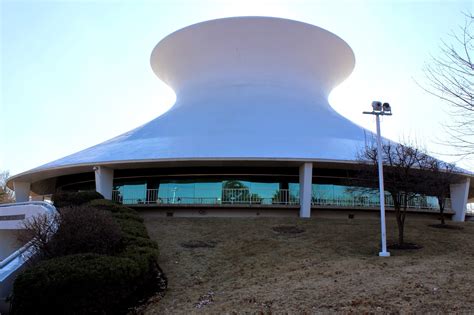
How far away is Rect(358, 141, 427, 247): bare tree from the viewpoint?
15.7m

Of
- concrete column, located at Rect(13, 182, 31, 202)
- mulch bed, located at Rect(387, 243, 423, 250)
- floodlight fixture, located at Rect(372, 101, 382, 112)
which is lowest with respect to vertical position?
mulch bed, located at Rect(387, 243, 423, 250)

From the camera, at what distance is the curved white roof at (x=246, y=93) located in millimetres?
23844

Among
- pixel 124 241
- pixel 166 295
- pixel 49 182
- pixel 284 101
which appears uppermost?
pixel 284 101

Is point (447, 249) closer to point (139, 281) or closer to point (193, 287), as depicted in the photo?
point (193, 287)

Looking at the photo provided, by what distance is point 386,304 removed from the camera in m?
7.70

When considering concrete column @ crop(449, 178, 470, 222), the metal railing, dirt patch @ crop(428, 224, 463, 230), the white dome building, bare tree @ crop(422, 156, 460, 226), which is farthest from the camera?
concrete column @ crop(449, 178, 470, 222)

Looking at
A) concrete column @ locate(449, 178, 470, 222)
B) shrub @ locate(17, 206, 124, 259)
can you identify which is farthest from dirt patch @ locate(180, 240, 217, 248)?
concrete column @ locate(449, 178, 470, 222)

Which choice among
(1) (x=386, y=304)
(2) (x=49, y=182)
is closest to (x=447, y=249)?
(1) (x=386, y=304)

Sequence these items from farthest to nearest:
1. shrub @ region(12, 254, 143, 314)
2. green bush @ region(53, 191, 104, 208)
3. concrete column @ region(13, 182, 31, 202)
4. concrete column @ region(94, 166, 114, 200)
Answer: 1. concrete column @ region(13, 182, 31, 202)
2. concrete column @ region(94, 166, 114, 200)
3. green bush @ region(53, 191, 104, 208)
4. shrub @ region(12, 254, 143, 314)

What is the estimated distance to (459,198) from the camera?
24.5 m

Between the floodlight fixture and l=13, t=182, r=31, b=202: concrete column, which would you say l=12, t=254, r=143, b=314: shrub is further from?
l=13, t=182, r=31, b=202: concrete column

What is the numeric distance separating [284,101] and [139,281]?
20.1m

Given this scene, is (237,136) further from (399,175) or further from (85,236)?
(85,236)

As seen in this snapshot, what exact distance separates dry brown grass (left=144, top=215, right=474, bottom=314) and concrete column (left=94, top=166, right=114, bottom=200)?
13.8ft
